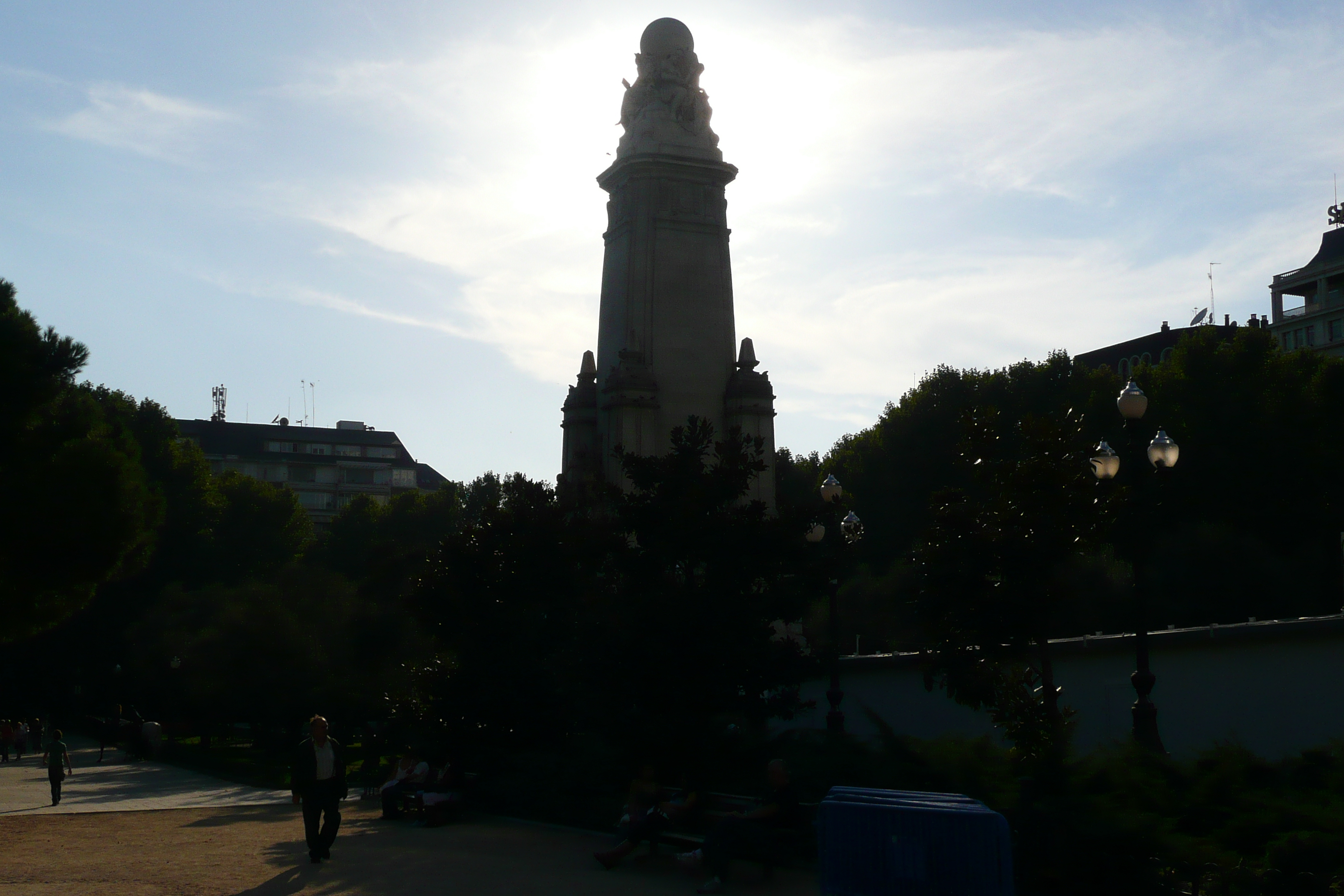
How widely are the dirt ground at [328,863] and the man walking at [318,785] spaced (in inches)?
11.1

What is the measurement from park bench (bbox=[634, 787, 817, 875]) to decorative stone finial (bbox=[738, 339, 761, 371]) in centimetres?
1918

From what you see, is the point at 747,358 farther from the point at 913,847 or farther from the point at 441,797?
the point at 913,847

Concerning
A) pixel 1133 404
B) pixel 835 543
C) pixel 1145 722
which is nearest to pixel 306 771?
pixel 1145 722

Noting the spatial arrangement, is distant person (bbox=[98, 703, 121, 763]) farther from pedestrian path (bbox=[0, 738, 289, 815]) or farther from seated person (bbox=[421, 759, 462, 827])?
seated person (bbox=[421, 759, 462, 827])

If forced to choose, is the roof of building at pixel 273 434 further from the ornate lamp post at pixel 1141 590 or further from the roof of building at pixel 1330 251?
the ornate lamp post at pixel 1141 590

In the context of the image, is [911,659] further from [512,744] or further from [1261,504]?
[1261,504]

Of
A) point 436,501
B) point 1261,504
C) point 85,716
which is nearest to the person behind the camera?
point 1261,504

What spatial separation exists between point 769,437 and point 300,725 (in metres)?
14.9

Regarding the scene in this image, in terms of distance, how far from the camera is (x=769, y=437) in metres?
33.2

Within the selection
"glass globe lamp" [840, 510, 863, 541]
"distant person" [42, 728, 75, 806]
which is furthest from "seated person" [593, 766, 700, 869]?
"distant person" [42, 728, 75, 806]

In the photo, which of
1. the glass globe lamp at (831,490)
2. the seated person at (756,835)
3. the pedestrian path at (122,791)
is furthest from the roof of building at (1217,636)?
the pedestrian path at (122,791)

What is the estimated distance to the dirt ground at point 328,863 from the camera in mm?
11680

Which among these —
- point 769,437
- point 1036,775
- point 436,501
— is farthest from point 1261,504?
point 436,501

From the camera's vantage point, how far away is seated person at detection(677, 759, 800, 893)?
11.4 m
